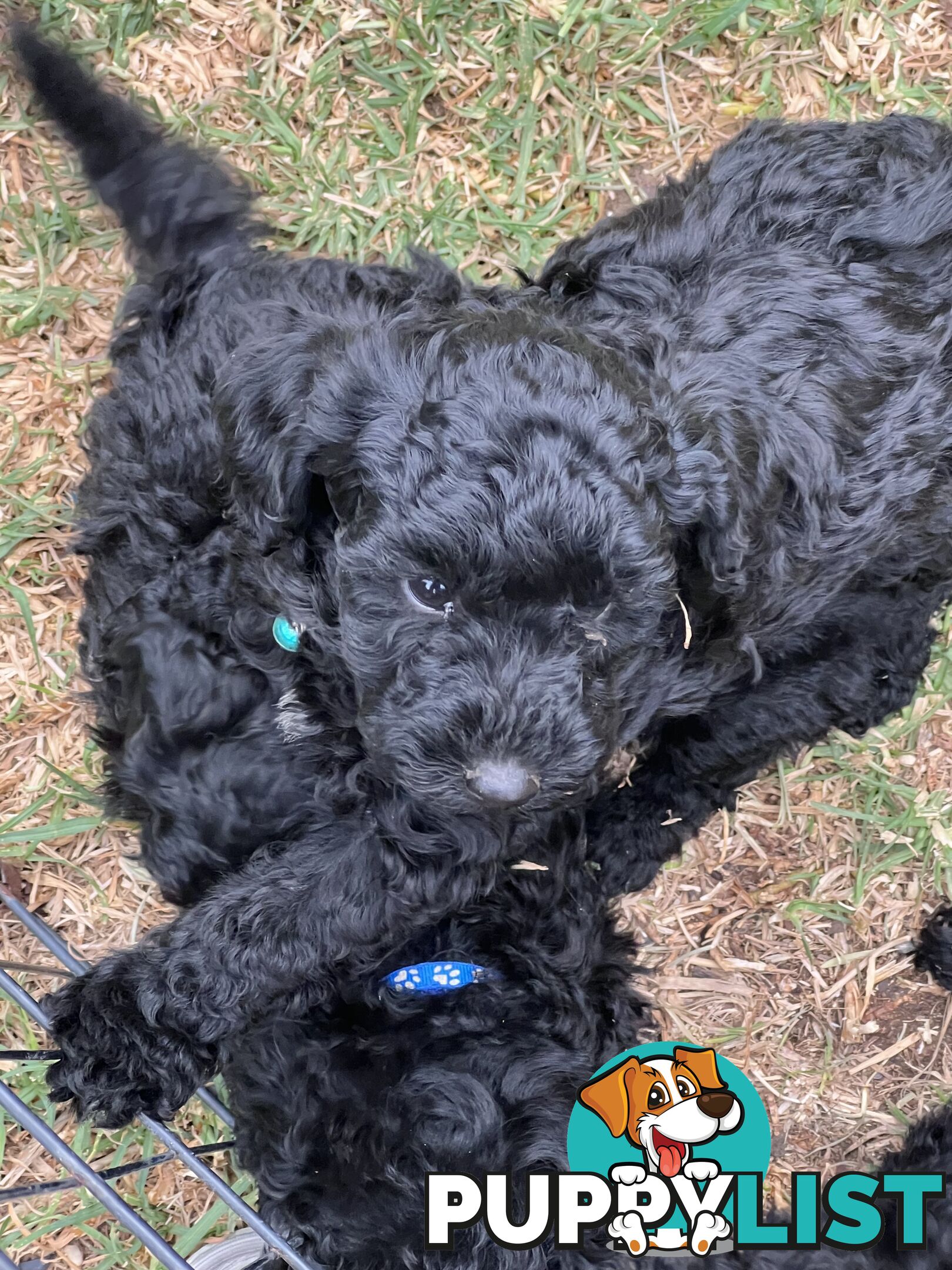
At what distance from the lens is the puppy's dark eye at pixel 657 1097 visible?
8.87 feet

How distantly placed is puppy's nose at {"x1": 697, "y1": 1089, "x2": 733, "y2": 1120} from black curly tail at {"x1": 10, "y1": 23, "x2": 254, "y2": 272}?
2.47 m

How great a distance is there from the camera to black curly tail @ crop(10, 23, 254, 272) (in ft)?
8.67

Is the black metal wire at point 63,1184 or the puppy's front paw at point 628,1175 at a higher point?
the black metal wire at point 63,1184

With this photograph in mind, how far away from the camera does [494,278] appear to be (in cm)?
331

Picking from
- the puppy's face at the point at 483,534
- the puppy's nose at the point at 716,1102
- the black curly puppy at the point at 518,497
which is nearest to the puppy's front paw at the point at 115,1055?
the black curly puppy at the point at 518,497

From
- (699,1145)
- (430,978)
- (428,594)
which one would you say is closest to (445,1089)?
(430,978)

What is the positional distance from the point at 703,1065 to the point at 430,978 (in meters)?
1.04

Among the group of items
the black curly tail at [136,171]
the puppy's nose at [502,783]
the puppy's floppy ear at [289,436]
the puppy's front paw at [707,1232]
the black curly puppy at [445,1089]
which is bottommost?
the puppy's front paw at [707,1232]

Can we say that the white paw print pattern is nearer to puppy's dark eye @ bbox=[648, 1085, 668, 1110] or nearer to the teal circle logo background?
the teal circle logo background

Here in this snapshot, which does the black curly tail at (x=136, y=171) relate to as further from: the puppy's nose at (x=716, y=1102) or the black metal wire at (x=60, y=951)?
the puppy's nose at (x=716, y=1102)

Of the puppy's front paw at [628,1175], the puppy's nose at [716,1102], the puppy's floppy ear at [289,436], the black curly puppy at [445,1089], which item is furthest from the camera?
the puppy's nose at [716,1102]

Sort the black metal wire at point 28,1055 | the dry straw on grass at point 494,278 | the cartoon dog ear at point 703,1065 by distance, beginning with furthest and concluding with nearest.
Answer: the dry straw on grass at point 494,278
the cartoon dog ear at point 703,1065
the black metal wire at point 28,1055

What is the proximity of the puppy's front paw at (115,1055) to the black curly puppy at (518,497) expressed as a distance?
0.28m

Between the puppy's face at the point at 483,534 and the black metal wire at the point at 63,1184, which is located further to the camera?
the black metal wire at the point at 63,1184
